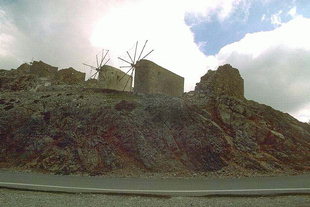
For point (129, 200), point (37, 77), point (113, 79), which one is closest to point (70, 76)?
point (37, 77)

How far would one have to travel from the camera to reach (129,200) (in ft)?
44.9

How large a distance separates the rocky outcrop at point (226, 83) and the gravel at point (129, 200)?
23.1 meters

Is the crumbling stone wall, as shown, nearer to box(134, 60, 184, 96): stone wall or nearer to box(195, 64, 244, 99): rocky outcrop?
box(134, 60, 184, 96): stone wall

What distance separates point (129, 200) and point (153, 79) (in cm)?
2403

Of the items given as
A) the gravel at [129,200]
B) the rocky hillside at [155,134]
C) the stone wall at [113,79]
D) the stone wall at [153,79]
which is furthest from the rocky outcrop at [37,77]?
the gravel at [129,200]

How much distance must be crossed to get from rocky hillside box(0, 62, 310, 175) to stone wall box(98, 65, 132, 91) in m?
6.74

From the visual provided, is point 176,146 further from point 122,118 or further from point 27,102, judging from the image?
point 27,102

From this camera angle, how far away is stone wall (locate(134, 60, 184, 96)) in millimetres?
36156

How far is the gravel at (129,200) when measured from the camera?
1270 centimetres

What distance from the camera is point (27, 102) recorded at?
3619 cm

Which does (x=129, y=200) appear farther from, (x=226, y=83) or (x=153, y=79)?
(x=226, y=83)

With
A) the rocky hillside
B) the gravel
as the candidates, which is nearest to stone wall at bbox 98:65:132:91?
the rocky hillside

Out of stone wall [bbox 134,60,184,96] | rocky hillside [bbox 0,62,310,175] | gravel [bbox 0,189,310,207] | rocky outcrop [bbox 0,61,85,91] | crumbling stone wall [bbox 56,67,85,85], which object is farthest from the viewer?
crumbling stone wall [bbox 56,67,85,85]

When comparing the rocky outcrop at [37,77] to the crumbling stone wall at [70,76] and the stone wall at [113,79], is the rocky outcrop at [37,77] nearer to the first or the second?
the crumbling stone wall at [70,76]
